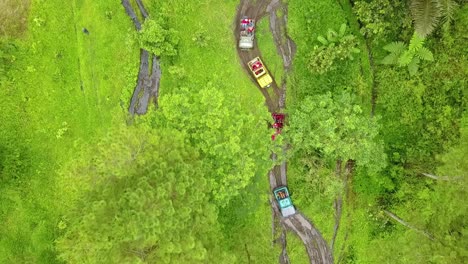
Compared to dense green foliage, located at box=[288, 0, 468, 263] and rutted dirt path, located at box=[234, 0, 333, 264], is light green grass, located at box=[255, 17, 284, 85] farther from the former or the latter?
dense green foliage, located at box=[288, 0, 468, 263]

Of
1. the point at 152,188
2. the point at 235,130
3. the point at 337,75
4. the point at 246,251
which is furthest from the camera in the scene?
the point at 337,75

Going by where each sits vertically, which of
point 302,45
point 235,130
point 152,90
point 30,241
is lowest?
point 30,241

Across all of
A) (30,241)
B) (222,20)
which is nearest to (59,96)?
(30,241)

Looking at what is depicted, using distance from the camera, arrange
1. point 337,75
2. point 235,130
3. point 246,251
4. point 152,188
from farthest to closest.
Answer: point 337,75 → point 246,251 → point 235,130 → point 152,188

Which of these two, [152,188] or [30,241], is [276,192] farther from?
[30,241]

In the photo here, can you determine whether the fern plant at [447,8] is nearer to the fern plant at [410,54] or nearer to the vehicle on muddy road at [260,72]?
the fern plant at [410,54]

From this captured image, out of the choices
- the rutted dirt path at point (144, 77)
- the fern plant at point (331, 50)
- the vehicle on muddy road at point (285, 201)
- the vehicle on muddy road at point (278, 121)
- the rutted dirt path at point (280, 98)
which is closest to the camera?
the fern plant at point (331, 50)

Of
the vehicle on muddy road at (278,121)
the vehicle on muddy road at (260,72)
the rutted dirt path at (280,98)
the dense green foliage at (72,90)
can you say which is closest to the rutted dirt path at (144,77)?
the dense green foliage at (72,90)
